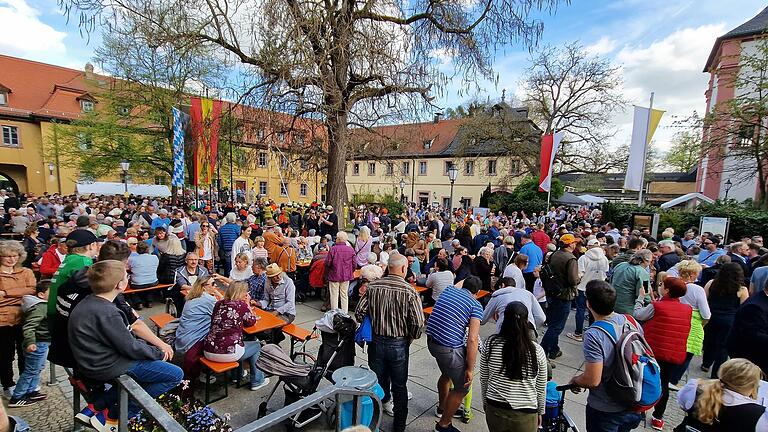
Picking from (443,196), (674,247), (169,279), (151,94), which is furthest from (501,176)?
(169,279)

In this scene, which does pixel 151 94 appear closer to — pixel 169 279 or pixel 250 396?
pixel 169 279

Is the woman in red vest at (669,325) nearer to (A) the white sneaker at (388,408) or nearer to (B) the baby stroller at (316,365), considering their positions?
(A) the white sneaker at (388,408)

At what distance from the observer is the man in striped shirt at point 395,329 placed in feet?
11.1

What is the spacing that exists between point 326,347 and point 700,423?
318 centimetres

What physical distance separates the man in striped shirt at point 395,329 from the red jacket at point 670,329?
8.31 feet

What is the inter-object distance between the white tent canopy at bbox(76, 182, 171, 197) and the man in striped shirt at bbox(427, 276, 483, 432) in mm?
35057

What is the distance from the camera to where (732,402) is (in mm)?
2176

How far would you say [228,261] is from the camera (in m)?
8.53

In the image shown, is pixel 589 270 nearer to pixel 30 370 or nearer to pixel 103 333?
pixel 103 333

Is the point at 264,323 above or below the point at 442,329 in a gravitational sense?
below

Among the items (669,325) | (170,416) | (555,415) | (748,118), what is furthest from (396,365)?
(748,118)

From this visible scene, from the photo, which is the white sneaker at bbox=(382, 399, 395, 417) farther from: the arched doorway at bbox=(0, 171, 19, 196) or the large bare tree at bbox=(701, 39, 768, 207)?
the arched doorway at bbox=(0, 171, 19, 196)

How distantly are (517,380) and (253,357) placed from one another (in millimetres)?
3147

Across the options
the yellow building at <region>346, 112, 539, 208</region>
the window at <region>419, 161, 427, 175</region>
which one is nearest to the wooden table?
the yellow building at <region>346, 112, 539, 208</region>
